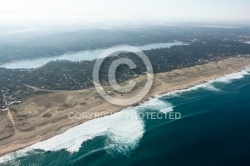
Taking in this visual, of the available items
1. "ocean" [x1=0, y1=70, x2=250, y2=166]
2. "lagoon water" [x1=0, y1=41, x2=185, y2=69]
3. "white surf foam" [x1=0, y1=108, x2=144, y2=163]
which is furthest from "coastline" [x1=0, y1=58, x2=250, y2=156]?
"lagoon water" [x1=0, y1=41, x2=185, y2=69]

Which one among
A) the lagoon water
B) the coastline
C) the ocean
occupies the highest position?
the lagoon water

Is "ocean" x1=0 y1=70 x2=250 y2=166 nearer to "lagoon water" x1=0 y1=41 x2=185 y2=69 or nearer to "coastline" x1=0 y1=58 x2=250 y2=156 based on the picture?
"coastline" x1=0 y1=58 x2=250 y2=156

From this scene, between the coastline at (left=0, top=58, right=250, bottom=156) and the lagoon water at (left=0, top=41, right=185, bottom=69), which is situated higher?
the lagoon water at (left=0, top=41, right=185, bottom=69)

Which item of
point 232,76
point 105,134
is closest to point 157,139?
point 105,134

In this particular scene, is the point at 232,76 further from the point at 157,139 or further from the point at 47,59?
the point at 47,59

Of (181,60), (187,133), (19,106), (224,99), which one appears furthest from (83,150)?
(181,60)

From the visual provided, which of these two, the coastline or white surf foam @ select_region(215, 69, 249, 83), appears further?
white surf foam @ select_region(215, 69, 249, 83)

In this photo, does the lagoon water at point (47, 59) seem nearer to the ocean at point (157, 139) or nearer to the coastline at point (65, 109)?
the coastline at point (65, 109)
